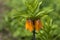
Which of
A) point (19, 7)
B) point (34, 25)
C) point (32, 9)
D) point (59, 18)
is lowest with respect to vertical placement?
point (34, 25)

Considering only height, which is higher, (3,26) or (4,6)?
(4,6)

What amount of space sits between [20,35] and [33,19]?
1.52 m

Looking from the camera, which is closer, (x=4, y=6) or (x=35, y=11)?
(x=35, y=11)

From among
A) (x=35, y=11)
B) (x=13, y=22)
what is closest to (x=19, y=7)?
(x=13, y=22)

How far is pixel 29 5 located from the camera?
1437 millimetres

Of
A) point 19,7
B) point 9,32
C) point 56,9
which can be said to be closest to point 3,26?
point 9,32

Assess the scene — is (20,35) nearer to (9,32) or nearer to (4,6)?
(9,32)

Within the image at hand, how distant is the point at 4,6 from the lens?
12.3ft

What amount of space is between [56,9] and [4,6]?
47.5 inches

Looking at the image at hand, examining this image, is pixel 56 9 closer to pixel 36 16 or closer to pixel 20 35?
pixel 20 35

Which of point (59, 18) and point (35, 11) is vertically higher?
point (59, 18)

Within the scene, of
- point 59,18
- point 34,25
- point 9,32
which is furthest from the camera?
point 9,32

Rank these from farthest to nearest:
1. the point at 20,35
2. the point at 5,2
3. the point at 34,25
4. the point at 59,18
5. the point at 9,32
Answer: the point at 5,2
the point at 9,32
the point at 20,35
the point at 59,18
the point at 34,25

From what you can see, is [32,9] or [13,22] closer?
[32,9]
